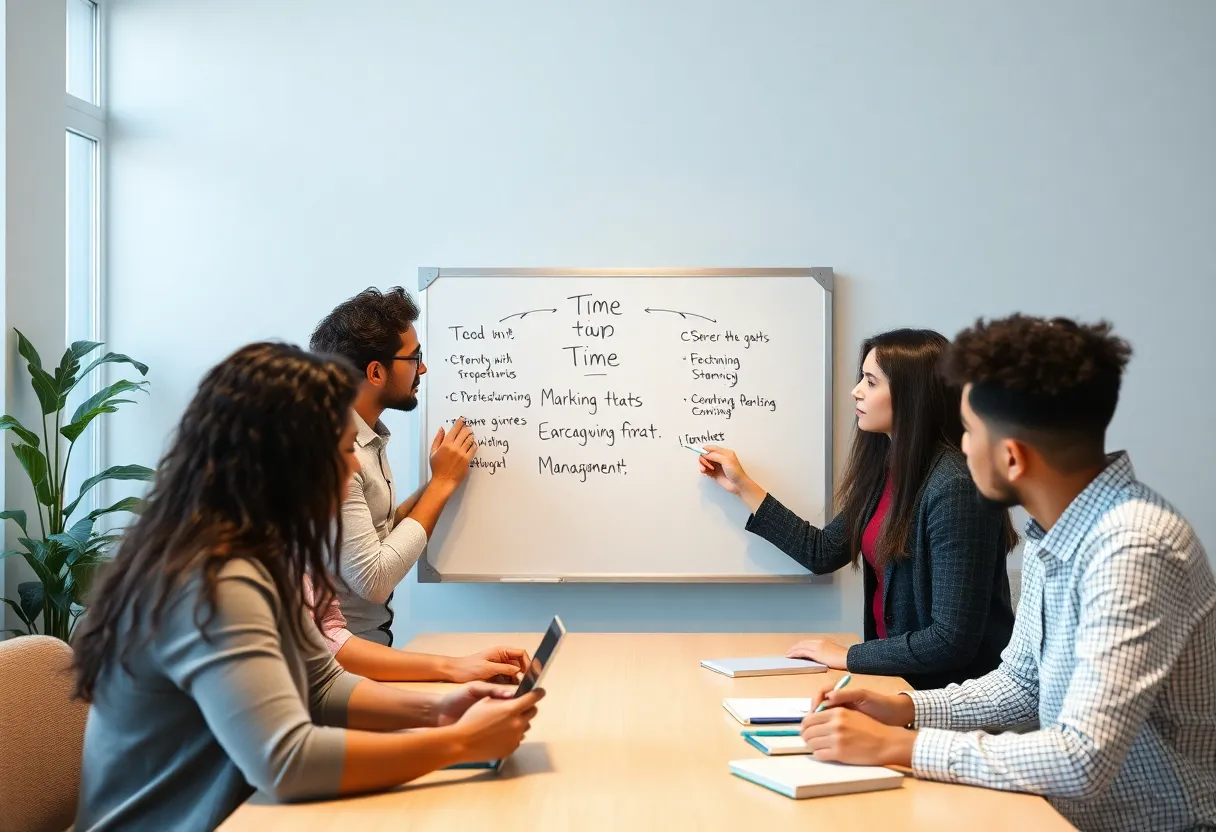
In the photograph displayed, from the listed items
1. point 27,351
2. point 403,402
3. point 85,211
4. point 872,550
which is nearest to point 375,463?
point 403,402

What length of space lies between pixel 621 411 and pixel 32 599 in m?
1.66

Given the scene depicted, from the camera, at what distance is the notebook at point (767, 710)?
1.73m

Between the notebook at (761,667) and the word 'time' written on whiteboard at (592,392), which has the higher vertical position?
the word 'time' written on whiteboard at (592,392)

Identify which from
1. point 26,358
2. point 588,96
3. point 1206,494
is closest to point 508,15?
point 588,96

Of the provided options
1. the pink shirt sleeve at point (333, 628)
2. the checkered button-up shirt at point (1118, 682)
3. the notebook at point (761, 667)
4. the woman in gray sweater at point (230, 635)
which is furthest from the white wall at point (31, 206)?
the checkered button-up shirt at point (1118, 682)

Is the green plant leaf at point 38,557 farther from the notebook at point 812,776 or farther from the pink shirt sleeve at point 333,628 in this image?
the notebook at point 812,776

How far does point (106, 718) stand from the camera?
1354 millimetres

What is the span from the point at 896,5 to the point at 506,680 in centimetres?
235

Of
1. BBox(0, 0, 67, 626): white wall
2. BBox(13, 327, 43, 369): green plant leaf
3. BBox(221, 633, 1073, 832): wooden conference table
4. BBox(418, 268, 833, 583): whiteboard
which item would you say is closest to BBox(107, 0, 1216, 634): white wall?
BBox(418, 268, 833, 583): whiteboard

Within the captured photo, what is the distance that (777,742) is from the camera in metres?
1.60

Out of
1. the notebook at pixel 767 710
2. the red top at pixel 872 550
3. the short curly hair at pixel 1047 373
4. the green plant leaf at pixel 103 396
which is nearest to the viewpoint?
the short curly hair at pixel 1047 373

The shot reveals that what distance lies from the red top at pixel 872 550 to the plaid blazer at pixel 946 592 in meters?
0.11

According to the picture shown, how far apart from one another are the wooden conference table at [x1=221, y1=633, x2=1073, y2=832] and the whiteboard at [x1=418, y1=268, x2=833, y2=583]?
1.20 metres

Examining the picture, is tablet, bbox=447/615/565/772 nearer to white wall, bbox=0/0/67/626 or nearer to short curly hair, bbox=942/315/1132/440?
short curly hair, bbox=942/315/1132/440
